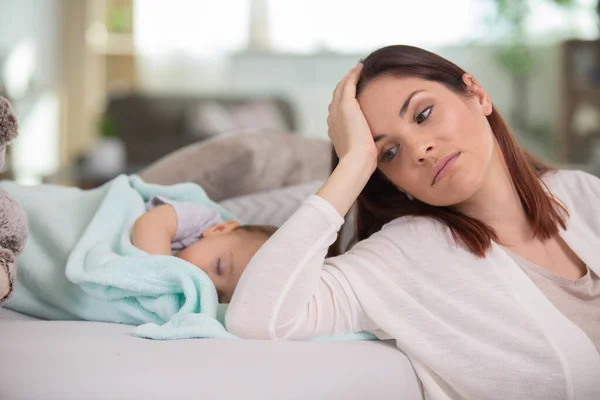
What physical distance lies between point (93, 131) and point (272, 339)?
25.6 feet

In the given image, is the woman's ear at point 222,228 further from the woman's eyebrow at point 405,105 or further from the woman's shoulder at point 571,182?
the woman's shoulder at point 571,182

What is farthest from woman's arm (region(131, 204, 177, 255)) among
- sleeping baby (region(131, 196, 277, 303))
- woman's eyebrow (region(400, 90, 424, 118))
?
woman's eyebrow (region(400, 90, 424, 118))

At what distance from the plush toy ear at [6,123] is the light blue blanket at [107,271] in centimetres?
27

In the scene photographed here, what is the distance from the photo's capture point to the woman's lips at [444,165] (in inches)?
46.1

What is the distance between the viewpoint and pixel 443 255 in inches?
45.4

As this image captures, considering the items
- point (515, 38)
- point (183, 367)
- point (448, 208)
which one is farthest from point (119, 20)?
point (183, 367)

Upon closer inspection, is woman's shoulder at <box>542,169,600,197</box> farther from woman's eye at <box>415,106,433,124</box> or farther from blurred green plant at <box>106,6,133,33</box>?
blurred green plant at <box>106,6,133,33</box>

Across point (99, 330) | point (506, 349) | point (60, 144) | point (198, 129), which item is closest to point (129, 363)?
point (99, 330)

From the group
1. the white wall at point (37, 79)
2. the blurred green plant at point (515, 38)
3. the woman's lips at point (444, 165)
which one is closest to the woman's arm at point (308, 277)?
the woman's lips at point (444, 165)

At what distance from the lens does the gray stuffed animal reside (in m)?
1.01

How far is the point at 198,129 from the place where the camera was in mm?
→ 6641

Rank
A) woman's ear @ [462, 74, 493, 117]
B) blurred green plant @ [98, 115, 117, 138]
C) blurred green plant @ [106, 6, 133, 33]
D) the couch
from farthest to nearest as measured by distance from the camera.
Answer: blurred green plant @ [106, 6, 133, 33], blurred green plant @ [98, 115, 117, 138], woman's ear @ [462, 74, 493, 117], the couch

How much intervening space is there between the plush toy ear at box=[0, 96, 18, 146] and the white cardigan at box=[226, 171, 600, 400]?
387 millimetres

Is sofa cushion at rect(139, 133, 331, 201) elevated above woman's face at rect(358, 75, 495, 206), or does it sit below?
below
